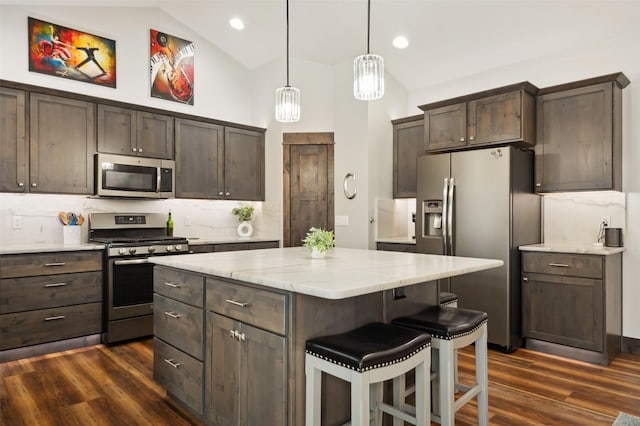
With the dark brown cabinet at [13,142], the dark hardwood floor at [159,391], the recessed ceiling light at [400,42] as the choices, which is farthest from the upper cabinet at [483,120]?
the dark brown cabinet at [13,142]

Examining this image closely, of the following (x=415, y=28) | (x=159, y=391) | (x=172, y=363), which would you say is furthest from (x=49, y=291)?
(x=415, y=28)

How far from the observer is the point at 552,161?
12.4 feet

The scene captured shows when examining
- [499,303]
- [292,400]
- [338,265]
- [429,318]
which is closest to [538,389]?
[499,303]

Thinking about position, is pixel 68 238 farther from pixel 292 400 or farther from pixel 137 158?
pixel 292 400

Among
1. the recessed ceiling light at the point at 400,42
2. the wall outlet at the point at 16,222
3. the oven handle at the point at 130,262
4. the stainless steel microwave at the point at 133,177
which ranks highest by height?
the recessed ceiling light at the point at 400,42

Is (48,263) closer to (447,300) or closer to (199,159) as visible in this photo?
(199,159)

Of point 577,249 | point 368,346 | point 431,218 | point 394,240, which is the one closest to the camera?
point 368,346

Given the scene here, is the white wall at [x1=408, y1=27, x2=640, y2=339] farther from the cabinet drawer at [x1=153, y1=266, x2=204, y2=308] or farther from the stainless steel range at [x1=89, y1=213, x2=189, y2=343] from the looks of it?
the stainless steel range at [x1=89, y1=213, x2=189, y2=343]

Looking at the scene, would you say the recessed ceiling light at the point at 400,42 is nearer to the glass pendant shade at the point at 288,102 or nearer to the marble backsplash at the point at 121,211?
the glass pendant shade at the point at 288,102

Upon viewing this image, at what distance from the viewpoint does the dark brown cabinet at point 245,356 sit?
1778 mm

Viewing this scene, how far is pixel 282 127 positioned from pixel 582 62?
3.35 meters

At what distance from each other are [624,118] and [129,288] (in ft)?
15.7

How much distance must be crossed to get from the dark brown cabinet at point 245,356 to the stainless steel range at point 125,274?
202cm

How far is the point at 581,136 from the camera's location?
11.8ft
